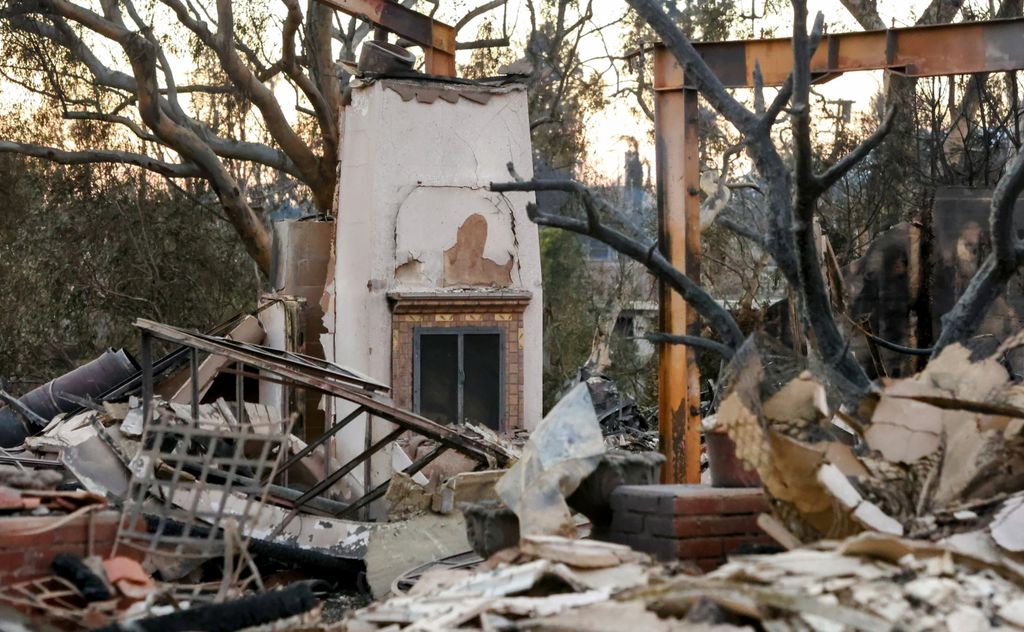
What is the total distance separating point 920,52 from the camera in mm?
10727

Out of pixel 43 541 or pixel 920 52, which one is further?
pixel 920 52

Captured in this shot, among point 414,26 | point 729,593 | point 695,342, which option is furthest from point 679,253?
point 414,26

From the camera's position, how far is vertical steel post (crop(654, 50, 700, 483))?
1077 cm

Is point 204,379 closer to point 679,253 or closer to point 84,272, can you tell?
point 679,253

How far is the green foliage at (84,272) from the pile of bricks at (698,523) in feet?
67.4

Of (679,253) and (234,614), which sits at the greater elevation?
(679,253)

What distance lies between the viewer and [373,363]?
15.2 m

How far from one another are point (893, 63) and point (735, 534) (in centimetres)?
583

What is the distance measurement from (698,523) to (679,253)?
500 centimetres

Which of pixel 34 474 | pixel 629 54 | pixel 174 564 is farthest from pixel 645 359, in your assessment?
pixel 34 474

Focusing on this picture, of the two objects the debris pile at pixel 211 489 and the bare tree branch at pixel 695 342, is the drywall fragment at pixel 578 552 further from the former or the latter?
the bare tree branch at pixel 695 342

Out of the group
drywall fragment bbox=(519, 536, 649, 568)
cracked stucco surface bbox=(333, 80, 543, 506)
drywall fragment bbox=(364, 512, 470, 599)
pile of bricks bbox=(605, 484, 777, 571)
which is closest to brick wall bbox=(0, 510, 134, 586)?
drywall fragment bbox=(519, 536, 649, 568)

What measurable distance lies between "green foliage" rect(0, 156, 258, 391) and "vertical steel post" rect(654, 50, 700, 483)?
16518 millimetres

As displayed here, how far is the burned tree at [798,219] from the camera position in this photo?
7152mm
